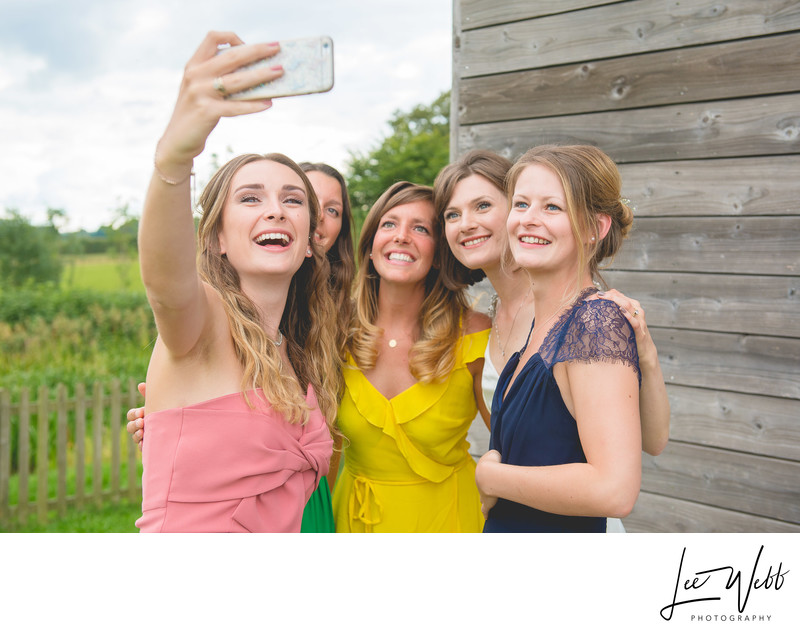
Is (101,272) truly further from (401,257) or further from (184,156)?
(184,156)

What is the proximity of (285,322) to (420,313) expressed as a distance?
0.70m

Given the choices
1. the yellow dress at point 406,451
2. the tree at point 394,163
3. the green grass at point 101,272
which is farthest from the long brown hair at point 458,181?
the tree at point 394,163

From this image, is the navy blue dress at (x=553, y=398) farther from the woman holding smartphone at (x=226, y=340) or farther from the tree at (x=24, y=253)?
the tree at (x=24, y=253)

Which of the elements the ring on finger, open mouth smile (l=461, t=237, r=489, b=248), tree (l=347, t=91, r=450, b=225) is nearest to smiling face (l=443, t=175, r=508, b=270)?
open mouth smile (l=461, t=237, r=489, b=248)

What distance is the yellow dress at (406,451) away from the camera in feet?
8.39

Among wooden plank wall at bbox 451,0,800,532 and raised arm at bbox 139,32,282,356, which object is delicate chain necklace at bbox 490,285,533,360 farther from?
raised arm at bbox 139,32,282,356

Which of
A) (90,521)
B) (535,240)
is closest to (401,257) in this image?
(535,240)

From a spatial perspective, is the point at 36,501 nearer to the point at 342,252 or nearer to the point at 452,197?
the point at 342,252

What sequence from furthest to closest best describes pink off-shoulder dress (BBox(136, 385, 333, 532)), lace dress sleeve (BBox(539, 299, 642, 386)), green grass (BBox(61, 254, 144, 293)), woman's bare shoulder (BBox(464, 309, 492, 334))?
green grass (BBox(61, 254, 144, 293))
woman's bare shoulder (BBox(464, 309, 492, 334))
pink off-shoulder dress (BBox(136, 385, 333, 532))
lace dress sleeve (BBox(539, 299, 642, 386))

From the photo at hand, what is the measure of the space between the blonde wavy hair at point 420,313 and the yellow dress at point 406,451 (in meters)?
0.05

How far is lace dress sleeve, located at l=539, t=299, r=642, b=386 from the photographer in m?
1.61

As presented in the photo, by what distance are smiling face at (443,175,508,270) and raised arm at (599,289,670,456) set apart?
71 centimetres

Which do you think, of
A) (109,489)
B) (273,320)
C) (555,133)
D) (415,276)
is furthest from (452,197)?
(109,489)
